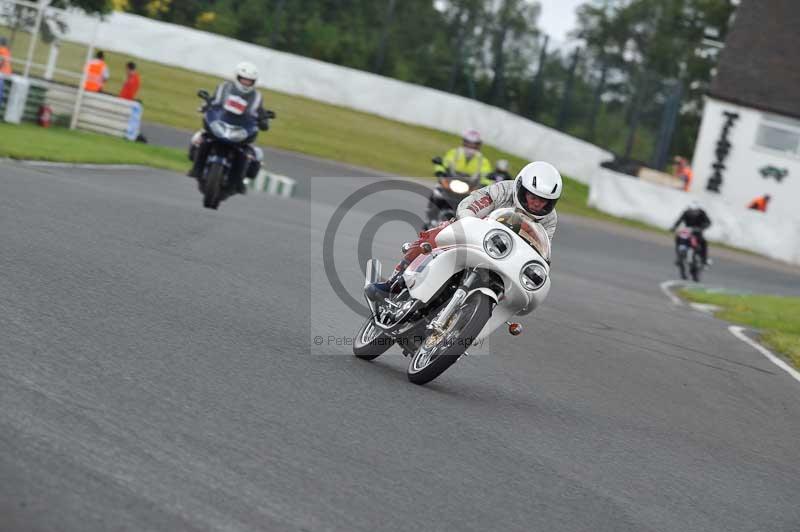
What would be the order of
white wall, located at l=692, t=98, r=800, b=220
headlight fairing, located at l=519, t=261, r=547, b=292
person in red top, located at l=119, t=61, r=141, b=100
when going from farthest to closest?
white wall, located at l=692, t=98, r=800, b=220
person in red top, located at l=119, t=61, r=141, b=100
headlight fairing, located at l=519, t=261, r=547, b=292

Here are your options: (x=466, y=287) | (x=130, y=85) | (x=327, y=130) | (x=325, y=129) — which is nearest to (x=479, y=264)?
(x=466, y=287)

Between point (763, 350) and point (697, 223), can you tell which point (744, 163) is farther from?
point (763, 350)

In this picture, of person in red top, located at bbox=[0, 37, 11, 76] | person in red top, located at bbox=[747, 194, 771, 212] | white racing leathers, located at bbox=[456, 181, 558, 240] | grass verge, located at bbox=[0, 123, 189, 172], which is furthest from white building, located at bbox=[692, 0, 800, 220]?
white racing leathers, located at bbox=[456, 181, 558, 240]

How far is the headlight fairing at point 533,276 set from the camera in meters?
8.20

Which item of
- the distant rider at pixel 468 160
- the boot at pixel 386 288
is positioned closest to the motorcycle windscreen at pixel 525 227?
the boot at pixel 386 288

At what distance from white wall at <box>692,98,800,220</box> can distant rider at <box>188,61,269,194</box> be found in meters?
29.7

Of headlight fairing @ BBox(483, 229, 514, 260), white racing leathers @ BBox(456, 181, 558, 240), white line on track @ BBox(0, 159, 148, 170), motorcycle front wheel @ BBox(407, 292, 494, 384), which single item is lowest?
motorcycle front wheel @ BBox(407, 292, 494, 384)

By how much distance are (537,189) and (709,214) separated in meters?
31.0

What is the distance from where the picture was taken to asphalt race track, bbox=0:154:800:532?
5.29m

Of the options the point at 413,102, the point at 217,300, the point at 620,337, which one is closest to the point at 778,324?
the point at 620,337

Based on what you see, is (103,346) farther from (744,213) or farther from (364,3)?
(364,3)

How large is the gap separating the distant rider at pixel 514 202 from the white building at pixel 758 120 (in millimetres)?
38248

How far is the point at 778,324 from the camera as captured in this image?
743 inches

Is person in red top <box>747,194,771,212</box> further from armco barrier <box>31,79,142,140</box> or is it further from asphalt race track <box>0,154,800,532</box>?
asphalt race track <box>0,154,800,532</box>
